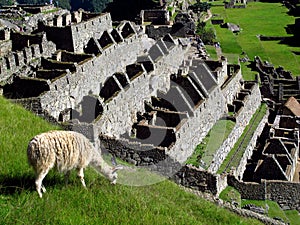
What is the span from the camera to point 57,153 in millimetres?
9398

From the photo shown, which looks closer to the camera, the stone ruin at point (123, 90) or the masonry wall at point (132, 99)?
the stone ruin at point (123, 90)

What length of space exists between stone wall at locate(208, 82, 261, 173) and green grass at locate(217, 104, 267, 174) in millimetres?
203

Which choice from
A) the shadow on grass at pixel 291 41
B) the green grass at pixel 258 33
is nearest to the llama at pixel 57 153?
the green grass at pixel 258 33

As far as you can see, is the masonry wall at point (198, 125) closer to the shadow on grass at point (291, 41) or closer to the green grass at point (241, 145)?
the green grass at point (241, 145)

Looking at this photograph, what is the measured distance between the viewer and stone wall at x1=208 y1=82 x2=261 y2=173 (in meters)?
25.8

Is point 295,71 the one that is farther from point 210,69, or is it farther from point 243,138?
point 243,138

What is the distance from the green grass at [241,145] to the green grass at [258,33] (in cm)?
1374

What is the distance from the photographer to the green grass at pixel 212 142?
24.7 metres

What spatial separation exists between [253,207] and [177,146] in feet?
14.7

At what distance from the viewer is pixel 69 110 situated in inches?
885

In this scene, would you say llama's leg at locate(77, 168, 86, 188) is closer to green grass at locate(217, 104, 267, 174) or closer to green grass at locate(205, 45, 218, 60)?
green grass at locate(217, 104, 267, 174)

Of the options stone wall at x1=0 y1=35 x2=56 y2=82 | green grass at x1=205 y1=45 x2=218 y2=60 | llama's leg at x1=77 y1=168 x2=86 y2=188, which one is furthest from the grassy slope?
green grass at x1=205 y1=45 x2=218 y2=60

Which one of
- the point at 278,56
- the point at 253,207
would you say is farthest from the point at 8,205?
the point at 278,56

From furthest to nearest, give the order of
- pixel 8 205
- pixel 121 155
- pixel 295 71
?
pixel 295 71 < pixel 121 155 < pixel 8 205
